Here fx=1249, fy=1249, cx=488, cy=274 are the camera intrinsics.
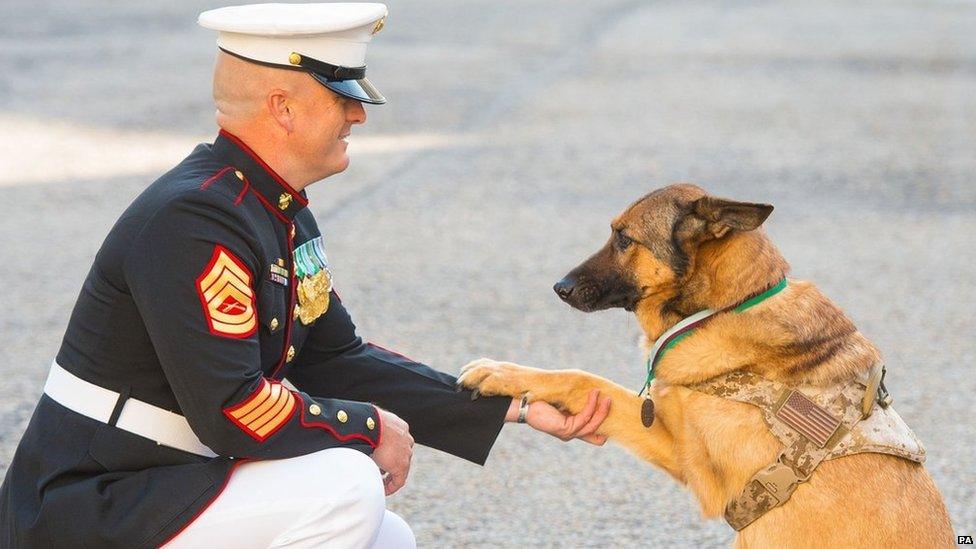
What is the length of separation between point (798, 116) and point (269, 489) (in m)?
11.1

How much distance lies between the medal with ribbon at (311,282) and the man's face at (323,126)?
0.63 ft

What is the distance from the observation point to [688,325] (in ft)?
10.8

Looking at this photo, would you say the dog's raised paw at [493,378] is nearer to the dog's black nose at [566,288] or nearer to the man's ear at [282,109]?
the dog's black nose at [566,288]

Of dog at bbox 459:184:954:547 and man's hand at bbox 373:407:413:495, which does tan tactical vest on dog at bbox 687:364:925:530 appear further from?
man's hand at bbox 373:407:413:495

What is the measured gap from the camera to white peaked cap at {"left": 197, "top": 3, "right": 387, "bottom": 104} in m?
2.53

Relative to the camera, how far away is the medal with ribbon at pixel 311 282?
277 centimetres

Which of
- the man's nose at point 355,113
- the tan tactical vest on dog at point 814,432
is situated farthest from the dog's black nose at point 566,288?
the man's nose at point 355,113

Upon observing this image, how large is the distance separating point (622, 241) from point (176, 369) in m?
1.49

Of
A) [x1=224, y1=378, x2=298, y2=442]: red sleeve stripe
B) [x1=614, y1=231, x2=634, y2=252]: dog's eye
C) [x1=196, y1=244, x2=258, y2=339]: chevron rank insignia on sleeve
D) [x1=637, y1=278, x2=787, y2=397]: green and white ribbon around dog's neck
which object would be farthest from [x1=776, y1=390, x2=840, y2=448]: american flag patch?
[x1=196, y1=244, x2=258, y2=339]: chevron rank insignia on sleeve

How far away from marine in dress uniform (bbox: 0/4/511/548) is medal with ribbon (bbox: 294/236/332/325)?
6 cm

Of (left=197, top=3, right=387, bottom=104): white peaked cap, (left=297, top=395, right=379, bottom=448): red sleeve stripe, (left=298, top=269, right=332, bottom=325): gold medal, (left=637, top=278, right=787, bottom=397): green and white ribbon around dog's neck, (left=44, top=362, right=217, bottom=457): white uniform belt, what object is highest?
(left=197, top=3, right=387, bottom=104): white peaked cap

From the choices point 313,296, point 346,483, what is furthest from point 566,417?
point 346,483

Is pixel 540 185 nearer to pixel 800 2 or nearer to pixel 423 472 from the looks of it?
pixel 423 472

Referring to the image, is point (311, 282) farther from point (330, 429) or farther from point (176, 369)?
Result: point (176, 369)
